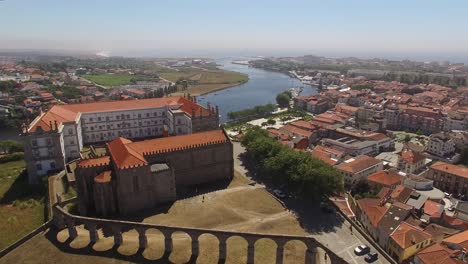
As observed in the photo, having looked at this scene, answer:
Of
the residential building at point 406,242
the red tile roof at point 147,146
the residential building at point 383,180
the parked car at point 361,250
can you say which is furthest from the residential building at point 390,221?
the red tile roof at point 147,146

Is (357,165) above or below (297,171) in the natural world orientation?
below

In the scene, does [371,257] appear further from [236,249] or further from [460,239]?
[236,249]

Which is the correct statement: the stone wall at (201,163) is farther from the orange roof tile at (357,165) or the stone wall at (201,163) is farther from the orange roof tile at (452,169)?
the orange roof tile at (452,169)

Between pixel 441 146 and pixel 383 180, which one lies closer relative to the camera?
pixel 383 180

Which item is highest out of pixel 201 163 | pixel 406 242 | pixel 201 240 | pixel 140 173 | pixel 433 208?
pixel 140 173

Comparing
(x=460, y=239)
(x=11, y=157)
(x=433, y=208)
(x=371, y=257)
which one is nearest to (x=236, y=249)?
(x=371, y=257)

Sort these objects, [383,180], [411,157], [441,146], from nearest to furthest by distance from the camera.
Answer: [383,180]
[411,157]
[441,146]

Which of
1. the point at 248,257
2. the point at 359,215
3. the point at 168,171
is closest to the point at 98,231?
the point at 168,171
